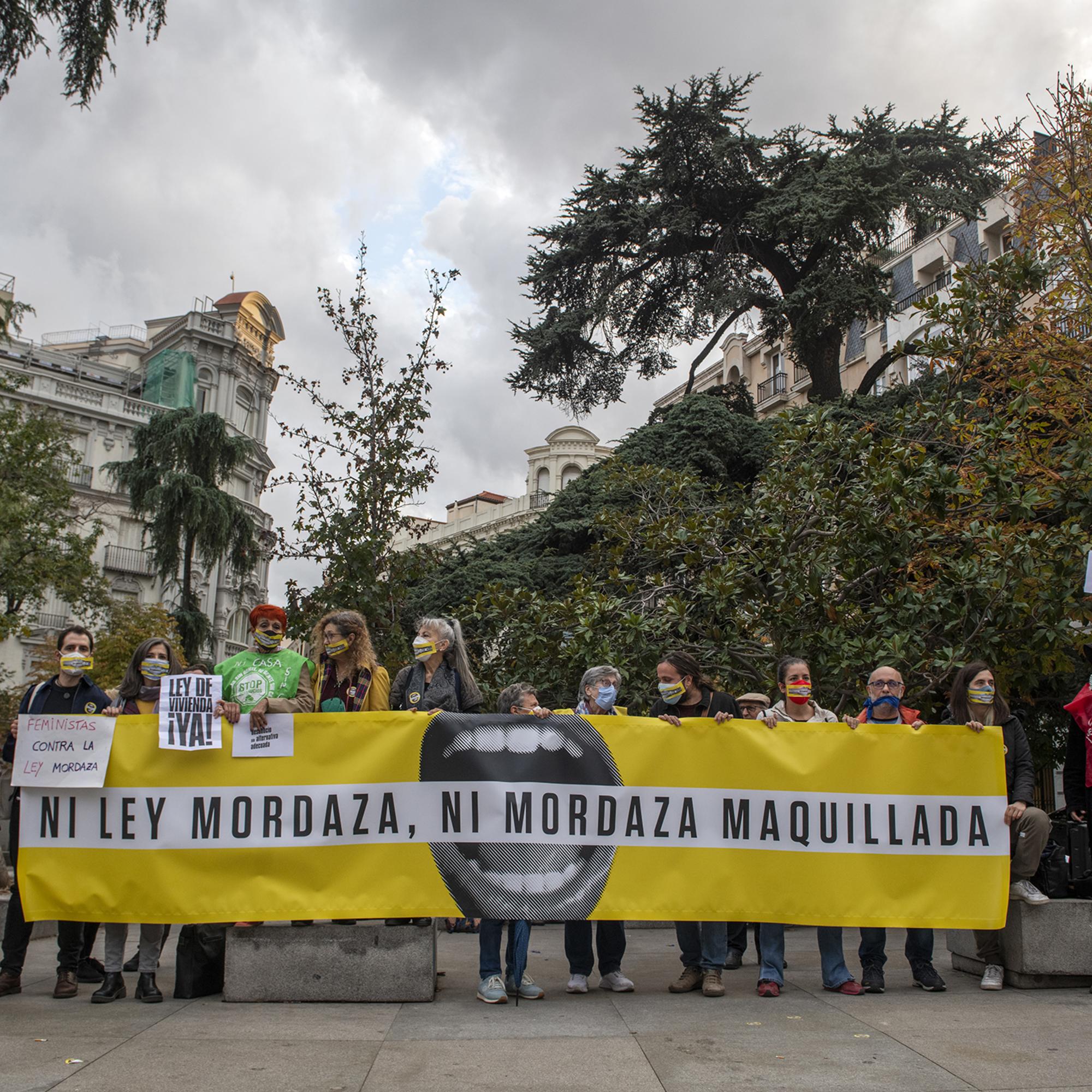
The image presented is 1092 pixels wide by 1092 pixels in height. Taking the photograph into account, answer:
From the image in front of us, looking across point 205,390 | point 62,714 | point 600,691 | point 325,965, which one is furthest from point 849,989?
point 205,390

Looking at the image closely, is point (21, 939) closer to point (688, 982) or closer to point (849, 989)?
point (688, 982)

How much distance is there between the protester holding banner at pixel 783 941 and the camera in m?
6.36

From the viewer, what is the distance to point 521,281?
26016 mm

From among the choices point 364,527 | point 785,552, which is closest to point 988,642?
point 785,552

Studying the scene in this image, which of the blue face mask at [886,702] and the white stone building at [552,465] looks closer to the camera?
the blue face mask at [886,702]

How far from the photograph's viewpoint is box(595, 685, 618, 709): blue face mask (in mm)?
7168

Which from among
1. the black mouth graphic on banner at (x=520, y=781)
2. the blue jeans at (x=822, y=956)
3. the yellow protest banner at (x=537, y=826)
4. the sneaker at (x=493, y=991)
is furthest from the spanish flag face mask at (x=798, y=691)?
the sneaker at (x=493, y=991)

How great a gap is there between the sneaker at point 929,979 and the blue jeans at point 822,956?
0.39m

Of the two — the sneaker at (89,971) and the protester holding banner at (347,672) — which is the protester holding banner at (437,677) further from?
the sneaker at (89,971)

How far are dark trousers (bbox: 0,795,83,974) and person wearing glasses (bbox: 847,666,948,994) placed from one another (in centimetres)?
431

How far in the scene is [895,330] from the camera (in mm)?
39719

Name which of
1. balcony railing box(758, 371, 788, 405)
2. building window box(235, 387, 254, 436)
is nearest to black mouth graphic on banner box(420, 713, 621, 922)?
balcony railing box(758, 371, 788, 405)

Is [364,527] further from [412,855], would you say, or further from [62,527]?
[62,527]

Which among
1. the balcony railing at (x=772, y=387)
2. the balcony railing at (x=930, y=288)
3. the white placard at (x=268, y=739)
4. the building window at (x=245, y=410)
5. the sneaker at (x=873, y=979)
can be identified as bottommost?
the sneaker at (x=873, y=979)
